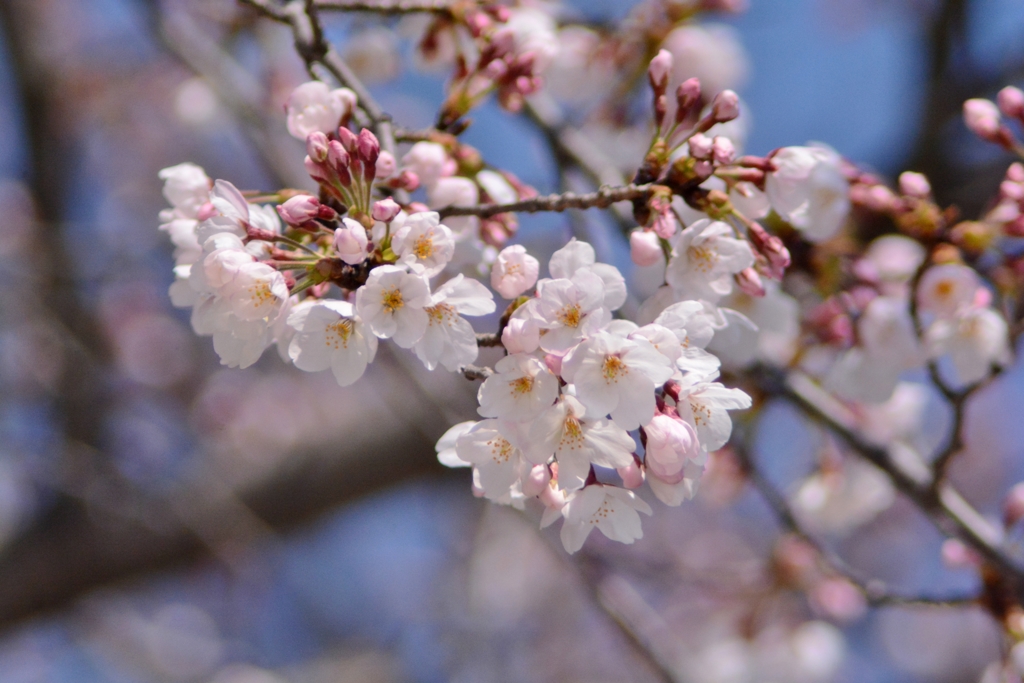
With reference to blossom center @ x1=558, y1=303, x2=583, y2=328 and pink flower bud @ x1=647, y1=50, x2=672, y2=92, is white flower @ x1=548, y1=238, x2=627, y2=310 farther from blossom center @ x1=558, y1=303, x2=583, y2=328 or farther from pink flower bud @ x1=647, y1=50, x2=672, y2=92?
pink flower bud @ x1=647, y1=50, x2=672, y2=92

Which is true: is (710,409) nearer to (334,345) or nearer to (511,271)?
→ (511,271)

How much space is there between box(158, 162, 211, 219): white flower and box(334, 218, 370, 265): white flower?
1.20ft

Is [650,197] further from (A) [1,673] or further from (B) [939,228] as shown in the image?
(A) [1,673]

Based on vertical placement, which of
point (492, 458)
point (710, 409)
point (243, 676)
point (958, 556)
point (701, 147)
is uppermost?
point (701, 147)

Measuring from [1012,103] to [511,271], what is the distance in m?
1.19

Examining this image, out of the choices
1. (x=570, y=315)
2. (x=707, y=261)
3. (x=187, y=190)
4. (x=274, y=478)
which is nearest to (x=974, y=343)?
(x=707, y=261)

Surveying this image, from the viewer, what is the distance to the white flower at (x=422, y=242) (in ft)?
3.18

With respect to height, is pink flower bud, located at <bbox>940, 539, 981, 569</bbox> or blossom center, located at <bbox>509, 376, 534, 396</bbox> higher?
blossom center, located at <bbox>509, 376, 534, 396</bbox>

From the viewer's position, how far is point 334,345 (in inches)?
40.7

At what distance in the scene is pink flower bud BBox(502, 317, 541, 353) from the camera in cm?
96

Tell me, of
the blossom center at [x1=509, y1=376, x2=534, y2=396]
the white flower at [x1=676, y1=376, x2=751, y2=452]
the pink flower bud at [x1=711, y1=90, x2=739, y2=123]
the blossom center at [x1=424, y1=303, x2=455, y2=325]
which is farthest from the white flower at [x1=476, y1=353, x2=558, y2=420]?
the pink flower bud at [x1=711, y1=90, x2=739, y2=123]

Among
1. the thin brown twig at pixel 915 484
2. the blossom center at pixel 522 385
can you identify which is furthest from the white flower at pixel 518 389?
the thin brown twig at pixel 915 484

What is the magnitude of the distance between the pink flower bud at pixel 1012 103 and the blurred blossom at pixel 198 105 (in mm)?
3005

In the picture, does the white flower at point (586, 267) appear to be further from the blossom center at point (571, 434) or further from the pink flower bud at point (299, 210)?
the pink flower bud at point (299, 210)
